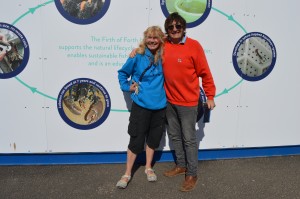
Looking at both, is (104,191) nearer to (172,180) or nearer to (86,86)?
(172,180)

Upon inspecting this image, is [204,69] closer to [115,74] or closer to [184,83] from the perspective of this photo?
[184,83]

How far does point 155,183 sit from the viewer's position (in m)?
2.99

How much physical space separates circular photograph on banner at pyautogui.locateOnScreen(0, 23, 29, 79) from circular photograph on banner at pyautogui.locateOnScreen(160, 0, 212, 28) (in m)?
1.59

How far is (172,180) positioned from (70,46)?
6.18 ft

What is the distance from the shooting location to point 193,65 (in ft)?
8.95

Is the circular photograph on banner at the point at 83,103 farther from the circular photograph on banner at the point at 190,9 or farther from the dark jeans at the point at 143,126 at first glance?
the circular photograph on banner at the point at 190,9

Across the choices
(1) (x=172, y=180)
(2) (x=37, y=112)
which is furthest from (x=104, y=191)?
(2) (x=37, y=112)

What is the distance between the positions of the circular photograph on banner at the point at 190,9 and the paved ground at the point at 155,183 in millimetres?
1779

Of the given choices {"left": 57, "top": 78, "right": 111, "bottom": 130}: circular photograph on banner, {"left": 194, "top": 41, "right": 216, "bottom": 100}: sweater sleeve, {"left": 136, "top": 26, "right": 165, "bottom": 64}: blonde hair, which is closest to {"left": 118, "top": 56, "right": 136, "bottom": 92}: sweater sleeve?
{"left": 136, "top": 26, "right": 165, "bottom": 64}: blonde hair

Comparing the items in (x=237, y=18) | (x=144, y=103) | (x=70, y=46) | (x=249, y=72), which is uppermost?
(x=237, y=18)

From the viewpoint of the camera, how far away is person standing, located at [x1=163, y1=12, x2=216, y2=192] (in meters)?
2.66

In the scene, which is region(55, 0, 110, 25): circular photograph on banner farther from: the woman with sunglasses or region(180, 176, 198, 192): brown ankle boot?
region(180, 176, 198, 192): brown ankle boot

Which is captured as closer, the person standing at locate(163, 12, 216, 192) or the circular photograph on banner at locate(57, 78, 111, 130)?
the person standing at locate(163, 12, 216, 192)

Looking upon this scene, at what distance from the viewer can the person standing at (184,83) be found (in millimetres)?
2664
